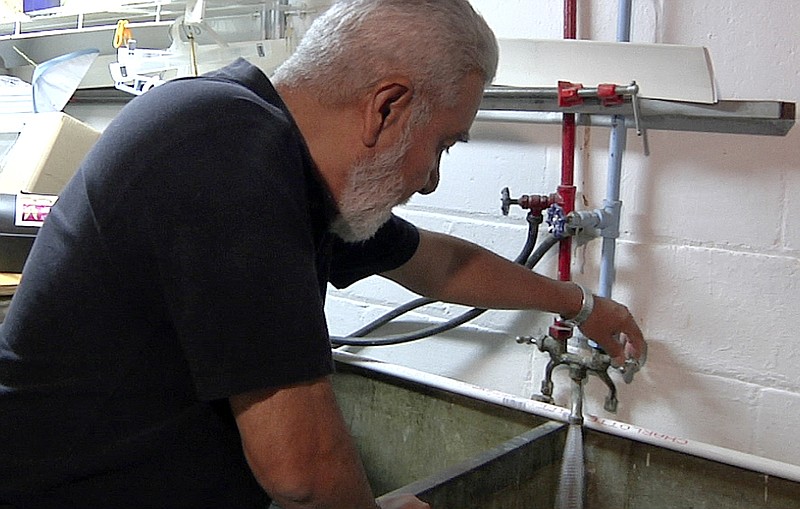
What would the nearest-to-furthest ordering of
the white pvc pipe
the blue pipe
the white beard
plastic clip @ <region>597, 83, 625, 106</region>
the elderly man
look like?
the elderly man < the white beard < the white pvc pipe < plastic clip @ <region>597, 83, 625, 106</region> < the blue pipe

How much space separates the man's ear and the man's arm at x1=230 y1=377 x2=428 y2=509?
0.25m

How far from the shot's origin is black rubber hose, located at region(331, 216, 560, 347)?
140cm

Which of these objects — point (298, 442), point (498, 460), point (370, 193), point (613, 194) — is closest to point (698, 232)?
point (613, 194)

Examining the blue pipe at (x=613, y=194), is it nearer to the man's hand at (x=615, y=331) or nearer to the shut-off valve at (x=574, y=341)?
the shut-off valve at (x=574, y=341)

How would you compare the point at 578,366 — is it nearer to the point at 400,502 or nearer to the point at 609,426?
the point at 609,426

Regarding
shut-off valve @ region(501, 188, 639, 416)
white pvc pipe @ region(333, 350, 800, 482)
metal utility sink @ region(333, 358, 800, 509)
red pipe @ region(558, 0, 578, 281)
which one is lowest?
metal utility sink @ region(333, 358, 800, 509)

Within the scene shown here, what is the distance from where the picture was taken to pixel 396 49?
781 mm

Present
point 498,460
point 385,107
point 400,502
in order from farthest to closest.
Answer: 1. point 498,460
2. point 400,502
3. point 385,107

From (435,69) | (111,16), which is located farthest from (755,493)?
(111,16)

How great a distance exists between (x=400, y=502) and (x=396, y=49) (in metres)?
0.49

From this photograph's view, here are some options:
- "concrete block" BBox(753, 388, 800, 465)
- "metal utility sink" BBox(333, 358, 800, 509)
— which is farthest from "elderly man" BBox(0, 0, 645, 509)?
"concrete block" BBox(753, 388, 800, 465)

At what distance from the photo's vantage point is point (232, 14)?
5.69 ft

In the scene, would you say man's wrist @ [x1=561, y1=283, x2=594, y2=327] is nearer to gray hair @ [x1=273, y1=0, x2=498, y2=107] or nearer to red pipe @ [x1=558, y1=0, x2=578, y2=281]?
red pipe @ [x1=558, y1=0, x2=578, y2=281]

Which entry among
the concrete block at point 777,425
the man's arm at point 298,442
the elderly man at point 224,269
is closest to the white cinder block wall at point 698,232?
the concrete block at point 777,425
